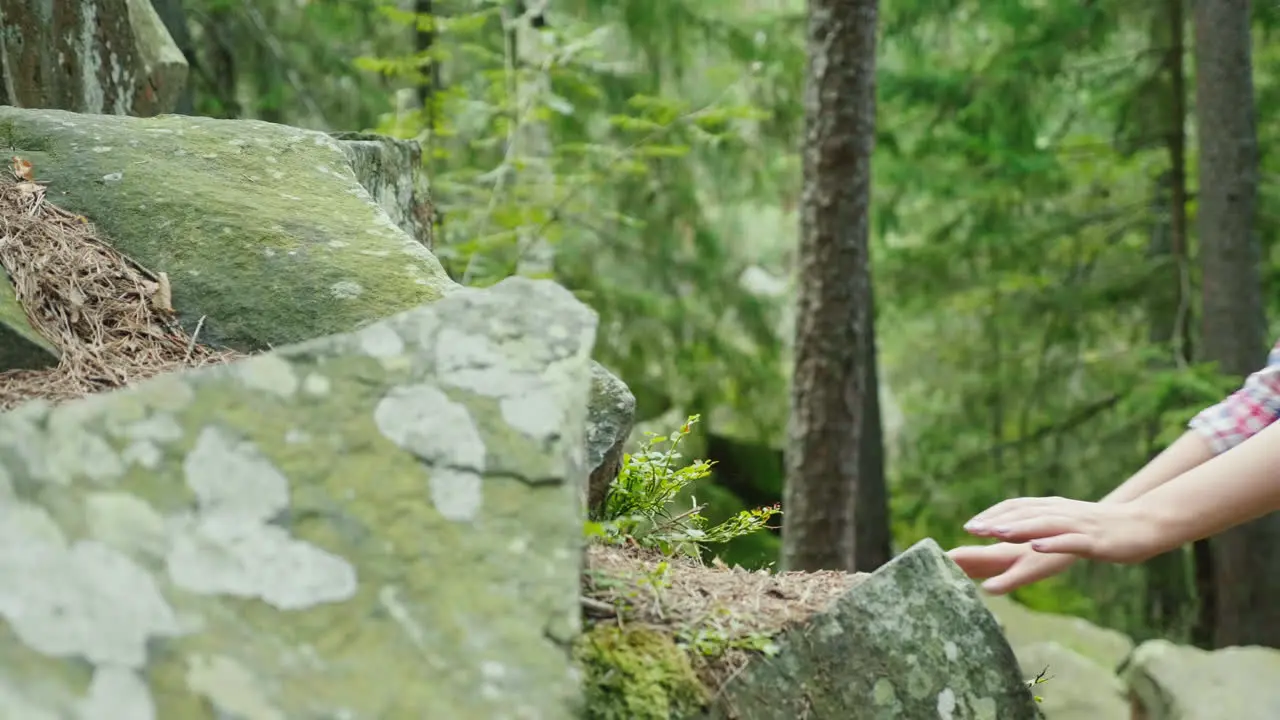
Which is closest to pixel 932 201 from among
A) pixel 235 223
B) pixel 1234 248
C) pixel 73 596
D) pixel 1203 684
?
pixel 1234 248

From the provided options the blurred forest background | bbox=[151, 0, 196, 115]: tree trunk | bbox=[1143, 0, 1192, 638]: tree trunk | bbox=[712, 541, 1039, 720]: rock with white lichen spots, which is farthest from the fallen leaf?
bbox=[1143, 0, 1192, 638]: tree trunk

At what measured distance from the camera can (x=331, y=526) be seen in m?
1.47

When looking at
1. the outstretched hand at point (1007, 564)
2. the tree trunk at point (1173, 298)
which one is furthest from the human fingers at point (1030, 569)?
the tree trunk at point (1173, 298)

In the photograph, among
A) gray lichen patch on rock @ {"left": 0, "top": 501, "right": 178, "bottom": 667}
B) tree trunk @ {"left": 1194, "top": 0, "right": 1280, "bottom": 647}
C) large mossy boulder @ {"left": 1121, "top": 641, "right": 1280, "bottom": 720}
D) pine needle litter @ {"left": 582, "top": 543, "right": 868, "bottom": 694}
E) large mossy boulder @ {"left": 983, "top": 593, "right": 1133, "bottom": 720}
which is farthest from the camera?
tree trunk @ {"left": 1194, "top": 0, "right": 1280, "bottom": 647}

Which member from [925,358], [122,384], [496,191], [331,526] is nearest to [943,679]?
[331,526]

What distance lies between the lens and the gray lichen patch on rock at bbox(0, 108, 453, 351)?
8.13 ft

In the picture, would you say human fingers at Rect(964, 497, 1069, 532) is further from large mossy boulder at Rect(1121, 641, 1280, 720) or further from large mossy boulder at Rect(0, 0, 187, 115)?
large mossy boulder at Rect(1121, 641, 1280, 720)

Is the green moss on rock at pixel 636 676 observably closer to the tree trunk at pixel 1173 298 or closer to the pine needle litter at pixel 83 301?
the pine needle litter at pixel 83 301

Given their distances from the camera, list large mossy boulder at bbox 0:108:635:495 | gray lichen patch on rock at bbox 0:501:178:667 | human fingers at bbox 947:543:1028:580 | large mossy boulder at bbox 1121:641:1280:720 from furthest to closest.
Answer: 1. large mossy boulder at bbox 1121:641:1280:720
2. large mossy boulder at bbox 0:108:635:495
3. human fingers at bbox 947:543:1028:580
4. gray lichen patch on rock at bbox 0:501:178:667

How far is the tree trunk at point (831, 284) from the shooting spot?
216 inches

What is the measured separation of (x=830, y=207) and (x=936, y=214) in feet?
19.4

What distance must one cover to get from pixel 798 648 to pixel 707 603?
0.60ft

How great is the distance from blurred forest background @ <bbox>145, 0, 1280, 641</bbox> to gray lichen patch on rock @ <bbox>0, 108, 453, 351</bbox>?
4.45 meters

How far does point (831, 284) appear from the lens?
5629mm
